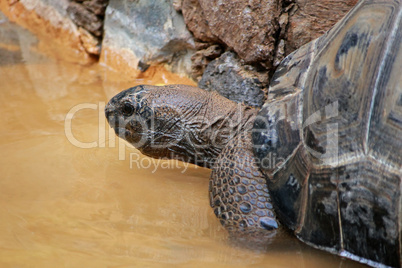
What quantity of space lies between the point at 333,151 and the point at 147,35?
3.57 meters

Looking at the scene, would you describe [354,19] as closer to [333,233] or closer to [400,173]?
[400,173]

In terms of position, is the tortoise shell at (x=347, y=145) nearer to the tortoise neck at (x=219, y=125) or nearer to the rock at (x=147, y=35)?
the tortoise neck at (x=219, y=125)

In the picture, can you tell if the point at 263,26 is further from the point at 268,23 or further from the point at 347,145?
the point at 347,145

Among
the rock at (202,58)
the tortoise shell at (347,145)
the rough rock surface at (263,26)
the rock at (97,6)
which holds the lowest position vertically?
the tortoise shell at (347,145)

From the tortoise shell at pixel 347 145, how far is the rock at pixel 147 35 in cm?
272

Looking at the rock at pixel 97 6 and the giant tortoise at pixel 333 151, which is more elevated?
the rock at pixel 97 6

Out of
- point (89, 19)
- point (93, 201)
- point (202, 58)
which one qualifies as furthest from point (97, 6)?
point (93, 201)

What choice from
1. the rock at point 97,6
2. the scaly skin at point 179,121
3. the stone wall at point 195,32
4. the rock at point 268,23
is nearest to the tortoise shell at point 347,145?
the scaly skin at point 179,121

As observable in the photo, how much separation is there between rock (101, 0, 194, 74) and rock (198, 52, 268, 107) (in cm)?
79

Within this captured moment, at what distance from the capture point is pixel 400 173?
6.32 feet

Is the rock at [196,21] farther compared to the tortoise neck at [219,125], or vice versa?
the rock at [196,21]

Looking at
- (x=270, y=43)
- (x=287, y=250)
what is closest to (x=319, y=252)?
(x=287, y=250)

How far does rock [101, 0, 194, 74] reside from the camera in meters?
4.96

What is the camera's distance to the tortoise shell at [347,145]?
199 centimetres
